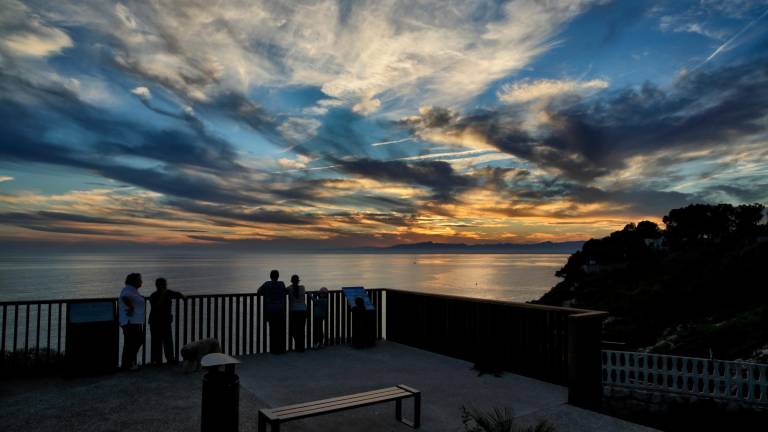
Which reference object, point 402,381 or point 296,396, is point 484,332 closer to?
point 402,381

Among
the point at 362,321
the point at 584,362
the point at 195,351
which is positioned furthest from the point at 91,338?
the point at 584,362

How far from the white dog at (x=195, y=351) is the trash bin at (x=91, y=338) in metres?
1.15

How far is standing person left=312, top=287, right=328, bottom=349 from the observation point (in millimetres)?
9453

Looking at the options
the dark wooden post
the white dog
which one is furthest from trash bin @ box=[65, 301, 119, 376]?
the dark wooden post

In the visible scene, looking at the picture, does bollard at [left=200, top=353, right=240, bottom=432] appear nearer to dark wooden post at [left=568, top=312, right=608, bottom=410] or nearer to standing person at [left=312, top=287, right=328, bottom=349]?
dark wooden post at [left=568, top=312, right=608, bottom=410]

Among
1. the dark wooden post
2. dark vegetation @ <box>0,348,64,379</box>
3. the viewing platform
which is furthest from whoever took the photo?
dark vegetation @ <box>0,348,64,379</box>

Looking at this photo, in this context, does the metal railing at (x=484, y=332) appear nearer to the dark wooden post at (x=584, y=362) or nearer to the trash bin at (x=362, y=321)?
the dark wooden post at (x=584, y=362)

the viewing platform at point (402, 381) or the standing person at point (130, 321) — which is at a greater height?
the standing person at point (130, 321)

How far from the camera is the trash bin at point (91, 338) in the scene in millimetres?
7137

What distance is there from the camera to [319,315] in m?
9.48

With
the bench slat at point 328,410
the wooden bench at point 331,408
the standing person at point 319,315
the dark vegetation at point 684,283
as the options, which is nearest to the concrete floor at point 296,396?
the wooden bench at point 331,408

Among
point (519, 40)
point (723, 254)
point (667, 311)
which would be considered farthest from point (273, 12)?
point (723, 254)

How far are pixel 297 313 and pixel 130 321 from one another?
2.87 m

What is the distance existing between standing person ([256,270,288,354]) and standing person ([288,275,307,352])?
17 cm
